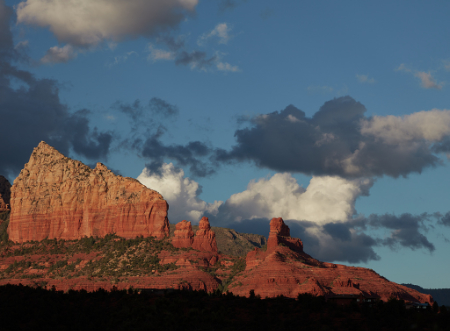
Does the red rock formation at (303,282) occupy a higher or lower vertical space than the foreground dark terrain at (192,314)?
higher

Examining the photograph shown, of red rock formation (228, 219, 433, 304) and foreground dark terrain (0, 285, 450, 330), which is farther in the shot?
red rock formation (228, 219, 433, 304)

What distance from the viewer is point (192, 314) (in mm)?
80312

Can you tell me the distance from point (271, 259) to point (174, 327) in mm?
114429

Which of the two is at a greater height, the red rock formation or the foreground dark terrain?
the red rock formation

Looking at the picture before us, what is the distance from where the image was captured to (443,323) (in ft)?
201

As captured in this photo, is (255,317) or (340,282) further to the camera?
(340,282)

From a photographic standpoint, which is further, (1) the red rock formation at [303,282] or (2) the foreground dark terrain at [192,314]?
(1) the red rock formation at [303,282]

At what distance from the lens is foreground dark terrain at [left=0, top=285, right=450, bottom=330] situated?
7150 cm

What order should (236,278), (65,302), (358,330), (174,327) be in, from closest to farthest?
(358,330) → (174,327) → (65,302) → (236,278)

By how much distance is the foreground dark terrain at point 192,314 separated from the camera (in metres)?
71.5

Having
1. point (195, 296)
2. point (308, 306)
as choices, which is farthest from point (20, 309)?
point (308, 306)

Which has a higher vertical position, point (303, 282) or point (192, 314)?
point (303, 282)

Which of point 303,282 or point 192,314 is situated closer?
point 192,314

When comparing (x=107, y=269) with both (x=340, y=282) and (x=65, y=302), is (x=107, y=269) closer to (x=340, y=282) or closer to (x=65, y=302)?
(x=340, y=282)
